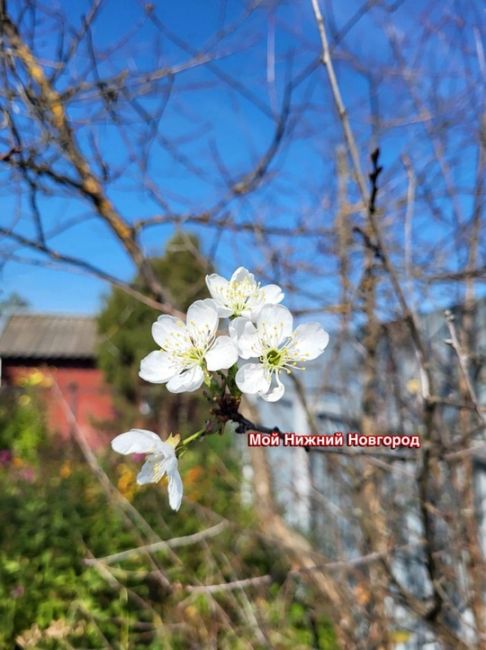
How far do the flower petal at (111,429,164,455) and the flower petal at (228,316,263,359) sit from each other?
0.41ft

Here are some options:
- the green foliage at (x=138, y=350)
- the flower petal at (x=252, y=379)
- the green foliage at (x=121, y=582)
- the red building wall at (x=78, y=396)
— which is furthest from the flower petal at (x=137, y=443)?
the red building wall at (x=78, y=396)

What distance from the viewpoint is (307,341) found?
1.99ft

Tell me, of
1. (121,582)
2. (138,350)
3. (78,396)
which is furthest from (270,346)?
(78,396)

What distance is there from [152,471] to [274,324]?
192mm

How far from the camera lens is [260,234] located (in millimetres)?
2418

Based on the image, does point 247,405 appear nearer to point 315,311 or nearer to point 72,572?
point 315,311

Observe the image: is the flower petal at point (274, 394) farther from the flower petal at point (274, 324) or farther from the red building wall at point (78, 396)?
the red building wall at point (78, 396)

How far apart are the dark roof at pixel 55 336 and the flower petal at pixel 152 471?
11.0 m

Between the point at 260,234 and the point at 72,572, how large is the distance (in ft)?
6.35

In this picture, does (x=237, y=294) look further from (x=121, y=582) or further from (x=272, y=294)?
(x=121, y=582)

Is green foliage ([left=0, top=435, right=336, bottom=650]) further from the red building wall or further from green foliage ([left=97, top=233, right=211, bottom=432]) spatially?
the red building wall

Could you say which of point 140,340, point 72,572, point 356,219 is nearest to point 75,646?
point 72,572

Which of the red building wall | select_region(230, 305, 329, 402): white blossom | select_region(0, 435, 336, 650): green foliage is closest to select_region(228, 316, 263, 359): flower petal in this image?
select_region(230, 305, 329, 402): white blossom

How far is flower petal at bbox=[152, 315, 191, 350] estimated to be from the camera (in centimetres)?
59
